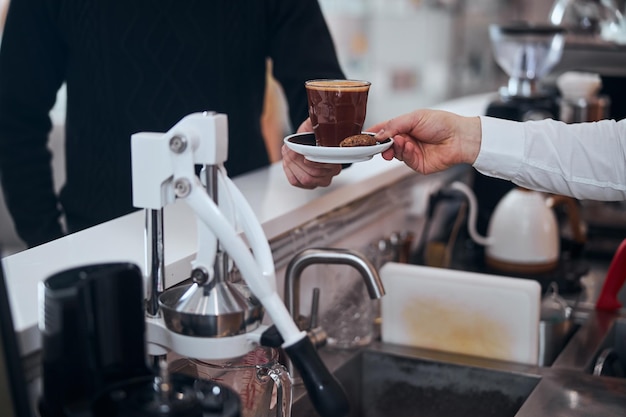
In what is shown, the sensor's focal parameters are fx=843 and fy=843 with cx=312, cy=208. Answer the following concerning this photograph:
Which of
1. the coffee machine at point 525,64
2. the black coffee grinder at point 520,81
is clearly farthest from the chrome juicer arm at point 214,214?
the coffee machine at point 525,64

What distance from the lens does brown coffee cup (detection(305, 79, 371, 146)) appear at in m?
1.22

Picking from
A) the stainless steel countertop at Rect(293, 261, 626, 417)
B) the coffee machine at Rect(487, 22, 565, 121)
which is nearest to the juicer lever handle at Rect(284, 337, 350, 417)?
the stainless steel countertop at Rect(293, 261, 626, 417)

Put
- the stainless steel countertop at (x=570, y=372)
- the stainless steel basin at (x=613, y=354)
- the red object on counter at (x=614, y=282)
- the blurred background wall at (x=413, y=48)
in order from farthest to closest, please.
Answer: the blurred background wall at (x=413, y=48) → the red object on counter at (x=614, y=282) → the stainless steel basin at (x=613, y=354) → the stainless steel countertop at (x=570, y=372)

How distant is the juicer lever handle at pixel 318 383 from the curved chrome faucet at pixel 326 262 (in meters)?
0.31

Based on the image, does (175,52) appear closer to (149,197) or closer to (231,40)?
(231,40)

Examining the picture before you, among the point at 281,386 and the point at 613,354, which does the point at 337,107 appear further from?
the point at 613,354

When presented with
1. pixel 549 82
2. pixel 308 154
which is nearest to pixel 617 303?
pixel 308 154

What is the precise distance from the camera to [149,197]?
3.04ft

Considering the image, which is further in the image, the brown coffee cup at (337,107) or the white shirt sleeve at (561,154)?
the white shirt sleeve at (561,154)

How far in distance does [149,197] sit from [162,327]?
0.15 meters

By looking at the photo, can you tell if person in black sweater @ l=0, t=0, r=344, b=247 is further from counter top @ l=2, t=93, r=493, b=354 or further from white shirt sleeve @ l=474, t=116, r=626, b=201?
white shirt sleeve @ l=474, t=116, r=626, b=201

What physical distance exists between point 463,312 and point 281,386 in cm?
Result: 58

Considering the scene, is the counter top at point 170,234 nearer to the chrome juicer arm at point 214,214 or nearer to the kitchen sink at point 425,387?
the chrome juicer arm at point 214,214

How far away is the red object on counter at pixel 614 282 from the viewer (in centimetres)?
187
